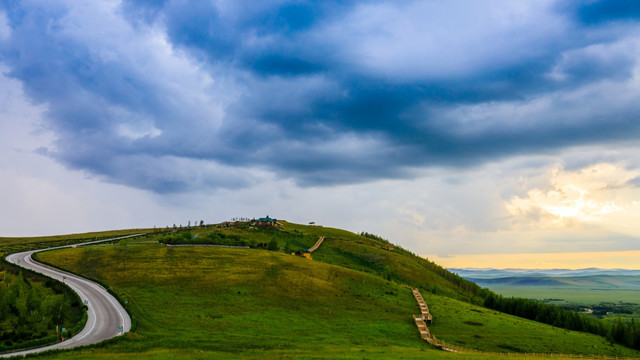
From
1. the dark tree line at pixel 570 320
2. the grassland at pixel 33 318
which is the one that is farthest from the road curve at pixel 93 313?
the dark tree line at pixel 570 320

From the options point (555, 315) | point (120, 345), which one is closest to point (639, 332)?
point (555, 315)

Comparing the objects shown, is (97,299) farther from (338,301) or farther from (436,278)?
(436,278)

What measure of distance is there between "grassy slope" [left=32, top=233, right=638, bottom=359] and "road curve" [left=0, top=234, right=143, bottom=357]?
356 centimetres

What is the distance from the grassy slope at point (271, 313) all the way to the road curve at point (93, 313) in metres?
3.56

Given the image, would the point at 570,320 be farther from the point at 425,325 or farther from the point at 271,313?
the point at 271,313

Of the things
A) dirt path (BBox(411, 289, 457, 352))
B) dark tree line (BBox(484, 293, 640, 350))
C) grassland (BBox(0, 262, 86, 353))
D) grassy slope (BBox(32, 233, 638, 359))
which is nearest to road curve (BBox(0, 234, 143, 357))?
grassland (BBox(0, 262, 86, 353))

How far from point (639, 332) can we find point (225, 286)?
99.1 m

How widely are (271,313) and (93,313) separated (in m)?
35.6

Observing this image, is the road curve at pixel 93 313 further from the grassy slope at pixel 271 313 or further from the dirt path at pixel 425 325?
the dirt path at pixel 425 325

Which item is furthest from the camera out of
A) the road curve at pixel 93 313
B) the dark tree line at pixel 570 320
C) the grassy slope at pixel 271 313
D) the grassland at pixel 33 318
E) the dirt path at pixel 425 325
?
the dark tree line at pixel 570 320

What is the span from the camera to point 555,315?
119250 millimetres

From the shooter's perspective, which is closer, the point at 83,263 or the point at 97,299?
the point at 97,299

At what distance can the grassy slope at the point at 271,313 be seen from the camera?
61.1 metres

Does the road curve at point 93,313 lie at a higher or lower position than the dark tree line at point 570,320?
higher
